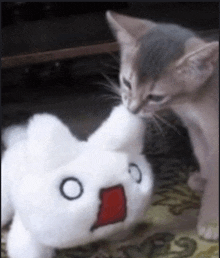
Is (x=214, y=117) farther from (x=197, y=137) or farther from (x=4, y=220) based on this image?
(x=4, y=220)

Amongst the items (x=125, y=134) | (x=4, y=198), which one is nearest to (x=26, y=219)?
(x=4, y=198)

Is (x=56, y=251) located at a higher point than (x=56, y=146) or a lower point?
lower

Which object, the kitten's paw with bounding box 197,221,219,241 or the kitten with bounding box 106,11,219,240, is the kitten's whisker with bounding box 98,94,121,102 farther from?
the kitten's paw with bounding box 197,221,219,241

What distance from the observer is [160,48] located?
613 mm

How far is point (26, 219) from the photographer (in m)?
0.67

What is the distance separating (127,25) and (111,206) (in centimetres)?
Answer: 28

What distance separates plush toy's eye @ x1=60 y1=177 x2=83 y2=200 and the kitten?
0.46 feet

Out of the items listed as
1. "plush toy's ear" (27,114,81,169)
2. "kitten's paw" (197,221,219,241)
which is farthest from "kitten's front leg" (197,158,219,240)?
"plush toy's ear" (27,114,81,169)

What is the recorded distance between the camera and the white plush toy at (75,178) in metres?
0.65

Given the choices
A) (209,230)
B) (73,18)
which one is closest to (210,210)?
(209,230)

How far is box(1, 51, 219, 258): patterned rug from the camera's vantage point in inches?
25.4

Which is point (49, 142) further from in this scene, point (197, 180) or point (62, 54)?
point (197, 180)

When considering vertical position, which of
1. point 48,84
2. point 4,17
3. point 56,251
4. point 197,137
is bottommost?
point 56,251

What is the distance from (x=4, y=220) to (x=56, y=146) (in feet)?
0.61
